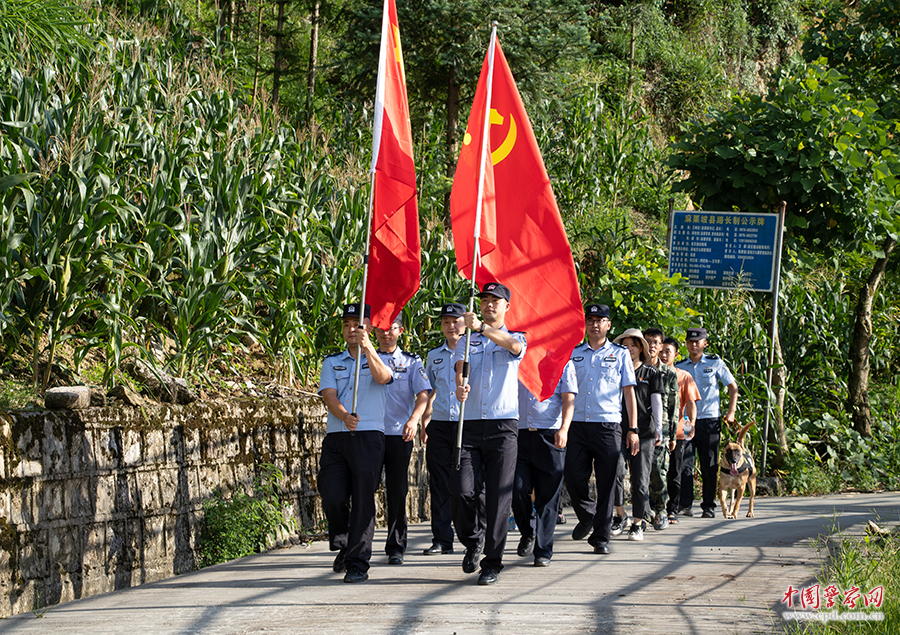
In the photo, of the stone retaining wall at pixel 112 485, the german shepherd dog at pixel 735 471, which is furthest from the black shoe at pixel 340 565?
the german shepherd dog at pixel 735 471

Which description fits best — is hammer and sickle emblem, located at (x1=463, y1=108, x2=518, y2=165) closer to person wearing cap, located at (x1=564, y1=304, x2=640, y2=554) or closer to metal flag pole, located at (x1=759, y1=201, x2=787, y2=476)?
person wearing cap, located at (x1=564, y1=304, x2=640, y2=554)

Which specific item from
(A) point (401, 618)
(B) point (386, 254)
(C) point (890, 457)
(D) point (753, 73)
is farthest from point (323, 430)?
(D) point (753, 73)

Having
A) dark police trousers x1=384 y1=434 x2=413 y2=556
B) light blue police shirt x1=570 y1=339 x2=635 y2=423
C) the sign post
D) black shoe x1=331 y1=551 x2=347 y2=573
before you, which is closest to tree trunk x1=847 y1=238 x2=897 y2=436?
the sign post

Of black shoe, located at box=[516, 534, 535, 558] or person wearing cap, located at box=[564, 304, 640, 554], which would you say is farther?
person wearing cap, located at box=[564, 304, 640, 554]

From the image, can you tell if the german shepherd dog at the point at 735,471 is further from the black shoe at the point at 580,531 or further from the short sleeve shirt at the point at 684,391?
the black shoe at the point at 580,531

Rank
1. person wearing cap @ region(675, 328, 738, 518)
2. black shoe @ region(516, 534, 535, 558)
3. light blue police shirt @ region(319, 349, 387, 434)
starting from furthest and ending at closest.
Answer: person wearing cap @ region(675, 328, 738, 518) < black shoe @ region(516, 534, 535, 558) < light blue police shirt @ region(319, 349, 387, 434)

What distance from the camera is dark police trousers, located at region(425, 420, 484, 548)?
7.21 meters

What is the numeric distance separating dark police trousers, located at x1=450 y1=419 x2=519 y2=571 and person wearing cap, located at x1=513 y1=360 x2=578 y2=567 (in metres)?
0.60

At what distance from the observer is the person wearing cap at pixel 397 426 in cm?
713

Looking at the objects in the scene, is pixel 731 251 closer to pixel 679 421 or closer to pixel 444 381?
pixel 679 421

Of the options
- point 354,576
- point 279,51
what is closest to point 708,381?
point 354,576

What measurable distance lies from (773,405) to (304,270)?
7.04m

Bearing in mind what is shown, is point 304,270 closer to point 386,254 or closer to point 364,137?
point 386,254

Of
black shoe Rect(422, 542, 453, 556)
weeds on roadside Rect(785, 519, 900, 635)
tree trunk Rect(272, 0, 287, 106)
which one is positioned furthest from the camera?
tree trunk Rect(272, 0, 287, 106)
